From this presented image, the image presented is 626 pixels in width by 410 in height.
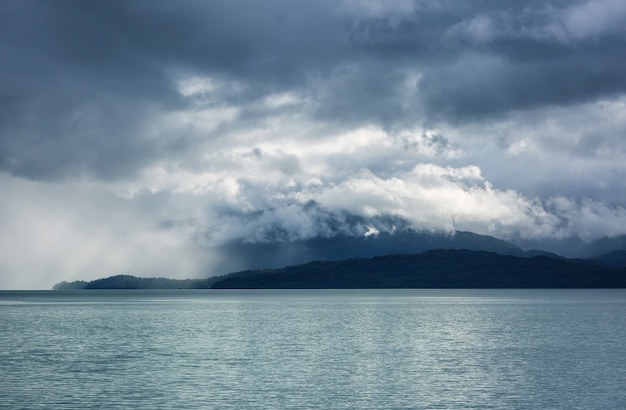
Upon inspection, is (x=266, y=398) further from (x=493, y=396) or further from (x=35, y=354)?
(x=35, y=354)

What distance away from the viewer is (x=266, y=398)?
3012 inches

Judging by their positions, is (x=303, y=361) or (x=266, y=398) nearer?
(x=266, y=398)

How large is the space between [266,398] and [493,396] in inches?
923

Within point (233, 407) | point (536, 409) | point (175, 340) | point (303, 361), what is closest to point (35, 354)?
point (175, 340)

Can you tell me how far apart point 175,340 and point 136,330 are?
119 feet

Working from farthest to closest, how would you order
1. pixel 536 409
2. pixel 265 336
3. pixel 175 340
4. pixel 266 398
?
1. pixel 265 336
2. pixel 175 340
3. pixel 266 398
4. pixel 536 409

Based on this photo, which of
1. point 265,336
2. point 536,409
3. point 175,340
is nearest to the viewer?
point 536,409

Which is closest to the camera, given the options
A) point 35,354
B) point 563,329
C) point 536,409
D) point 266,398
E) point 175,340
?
point 536,409

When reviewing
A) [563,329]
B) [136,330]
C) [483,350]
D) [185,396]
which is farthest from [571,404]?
[136,330]

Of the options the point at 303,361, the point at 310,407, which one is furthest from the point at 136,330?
the point at 310,407

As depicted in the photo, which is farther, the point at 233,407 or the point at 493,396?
the point at 493,396

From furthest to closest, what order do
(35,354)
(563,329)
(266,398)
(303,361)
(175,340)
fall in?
(563,329) → (175,340) → (35,354) → (303,361) → (266,398)

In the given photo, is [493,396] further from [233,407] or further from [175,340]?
[175,340]

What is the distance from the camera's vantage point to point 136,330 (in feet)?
582
